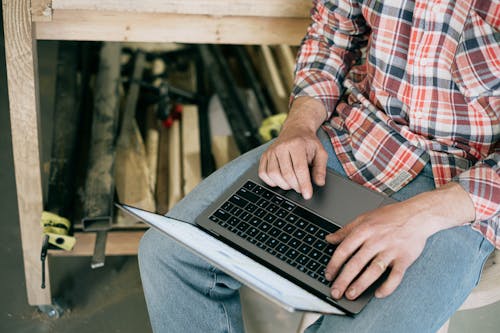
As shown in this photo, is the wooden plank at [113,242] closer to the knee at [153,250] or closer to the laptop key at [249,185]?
the knee at [153,250]

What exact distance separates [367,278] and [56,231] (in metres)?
0.91

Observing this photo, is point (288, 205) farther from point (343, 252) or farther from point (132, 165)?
point (132, 165)

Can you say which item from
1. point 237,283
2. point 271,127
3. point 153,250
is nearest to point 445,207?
point 237,283

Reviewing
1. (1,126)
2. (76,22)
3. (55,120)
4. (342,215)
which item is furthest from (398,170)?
(1,126)

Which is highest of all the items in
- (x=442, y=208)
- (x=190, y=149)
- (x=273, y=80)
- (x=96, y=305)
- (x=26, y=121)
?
(x=442, y=208)

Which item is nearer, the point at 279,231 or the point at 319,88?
the point at 279,231

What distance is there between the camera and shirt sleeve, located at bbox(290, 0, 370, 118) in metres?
1.37

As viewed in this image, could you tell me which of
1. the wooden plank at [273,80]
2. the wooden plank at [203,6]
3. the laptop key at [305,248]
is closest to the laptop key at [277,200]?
the laptop key at [305,248]

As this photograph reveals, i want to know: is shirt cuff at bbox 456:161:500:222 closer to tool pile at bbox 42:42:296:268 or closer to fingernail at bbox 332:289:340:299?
fingernail at bbox 332:289:340:299

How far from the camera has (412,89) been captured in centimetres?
121

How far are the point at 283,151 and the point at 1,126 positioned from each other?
1.58m

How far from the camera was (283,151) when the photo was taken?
4.13ft

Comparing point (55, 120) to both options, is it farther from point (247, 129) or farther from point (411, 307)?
point (411, 307)

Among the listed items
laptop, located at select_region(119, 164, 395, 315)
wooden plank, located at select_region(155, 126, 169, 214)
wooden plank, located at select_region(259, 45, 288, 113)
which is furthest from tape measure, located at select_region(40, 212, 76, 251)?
wooden plank, located at select_region(259, 45, 288, 113)
